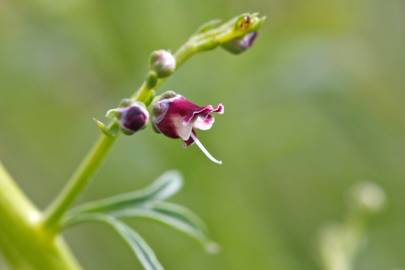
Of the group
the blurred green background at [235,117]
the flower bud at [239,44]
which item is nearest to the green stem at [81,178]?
the flower bud at [239,44]

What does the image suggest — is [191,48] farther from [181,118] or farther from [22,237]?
[22,237]

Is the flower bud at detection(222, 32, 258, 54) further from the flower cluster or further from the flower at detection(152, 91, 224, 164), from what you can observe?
the flower at detection(152, 91, 224, 164)

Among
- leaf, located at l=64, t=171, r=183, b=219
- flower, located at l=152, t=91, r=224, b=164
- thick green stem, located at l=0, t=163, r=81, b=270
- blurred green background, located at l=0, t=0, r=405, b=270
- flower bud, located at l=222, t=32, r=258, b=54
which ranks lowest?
thick green stem, located at l=0, t=163, r=81, b=270

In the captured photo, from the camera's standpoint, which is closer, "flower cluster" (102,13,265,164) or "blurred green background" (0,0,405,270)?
"flower cluster" (102,13,265,164)

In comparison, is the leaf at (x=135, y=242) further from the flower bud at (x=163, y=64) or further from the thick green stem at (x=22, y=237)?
the flower bud at (x=163, y=64)

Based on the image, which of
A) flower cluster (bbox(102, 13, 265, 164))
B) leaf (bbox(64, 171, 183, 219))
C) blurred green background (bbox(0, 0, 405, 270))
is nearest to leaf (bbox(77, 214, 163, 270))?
leaf (bbox(64, 171, 183, 219))

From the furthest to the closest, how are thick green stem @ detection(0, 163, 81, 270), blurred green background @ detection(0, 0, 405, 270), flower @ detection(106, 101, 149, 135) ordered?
blurred green background @ detection(0, 0, 405, 270)
thick green stem @ detection(0, 163, 81, 270)
flower @ detection(106, 101, 149, 135)
